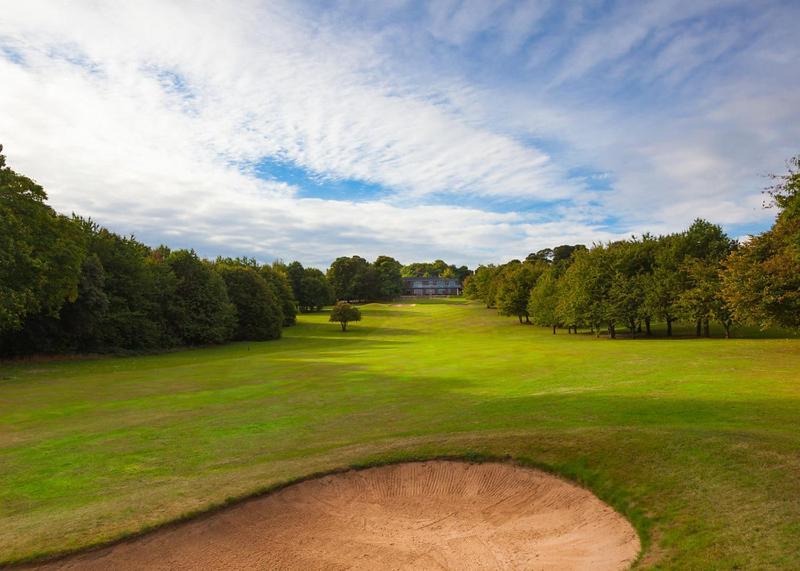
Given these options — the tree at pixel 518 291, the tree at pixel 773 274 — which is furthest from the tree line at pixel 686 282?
the tree at pixel 518 291

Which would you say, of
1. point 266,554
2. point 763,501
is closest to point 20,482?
point 266,554

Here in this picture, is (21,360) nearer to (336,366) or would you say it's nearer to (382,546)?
(336,366)

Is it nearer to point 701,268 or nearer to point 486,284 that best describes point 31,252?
point 701,268

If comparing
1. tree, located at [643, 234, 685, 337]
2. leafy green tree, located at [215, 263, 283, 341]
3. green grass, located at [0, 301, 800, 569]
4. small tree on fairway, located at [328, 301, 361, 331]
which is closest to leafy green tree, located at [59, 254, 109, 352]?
green grass, located at [0, 301, 800, 569]

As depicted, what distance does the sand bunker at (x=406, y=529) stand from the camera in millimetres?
8148

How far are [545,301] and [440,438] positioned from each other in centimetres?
5646

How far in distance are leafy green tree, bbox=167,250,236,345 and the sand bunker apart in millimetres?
52652

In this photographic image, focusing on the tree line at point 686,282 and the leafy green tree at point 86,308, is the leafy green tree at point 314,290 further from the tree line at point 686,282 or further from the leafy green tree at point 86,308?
the leafy green tree at point 86,308

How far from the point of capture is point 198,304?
60469 millimetres

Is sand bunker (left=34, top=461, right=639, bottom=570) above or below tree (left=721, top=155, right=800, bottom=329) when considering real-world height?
below

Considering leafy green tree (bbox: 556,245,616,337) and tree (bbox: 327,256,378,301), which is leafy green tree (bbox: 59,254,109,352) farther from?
tree (bbox: 327,256,378,301)

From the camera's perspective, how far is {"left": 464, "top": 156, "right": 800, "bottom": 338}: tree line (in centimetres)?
2906

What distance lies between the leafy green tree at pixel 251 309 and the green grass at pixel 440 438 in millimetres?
39063

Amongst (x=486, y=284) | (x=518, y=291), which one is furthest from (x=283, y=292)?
(x=486, y=284)
